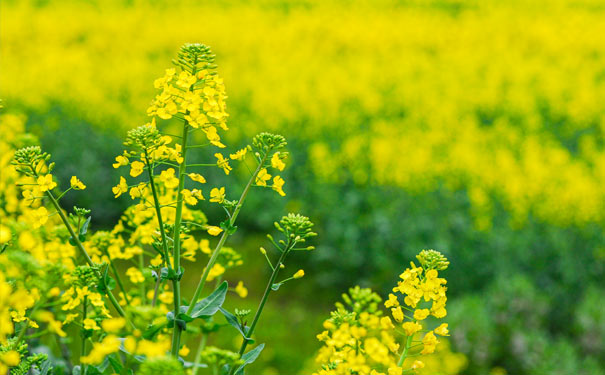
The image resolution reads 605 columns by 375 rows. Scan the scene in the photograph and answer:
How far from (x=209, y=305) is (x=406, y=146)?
525cm

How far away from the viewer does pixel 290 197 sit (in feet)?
21.2

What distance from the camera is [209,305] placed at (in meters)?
1.42

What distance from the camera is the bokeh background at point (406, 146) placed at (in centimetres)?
488

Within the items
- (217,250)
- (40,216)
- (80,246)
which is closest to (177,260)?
(217,250)

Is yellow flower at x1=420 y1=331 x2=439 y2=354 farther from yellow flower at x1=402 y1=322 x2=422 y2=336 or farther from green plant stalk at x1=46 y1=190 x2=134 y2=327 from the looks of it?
green plant stalk at x1=46 y1=190 x2=134 y2=327

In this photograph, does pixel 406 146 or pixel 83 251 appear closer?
pixel 83 251

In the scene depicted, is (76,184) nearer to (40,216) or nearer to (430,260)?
(40,216)

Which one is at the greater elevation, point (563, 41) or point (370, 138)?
point (563, 41)

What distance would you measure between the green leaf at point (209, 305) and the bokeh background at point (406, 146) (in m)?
2.98

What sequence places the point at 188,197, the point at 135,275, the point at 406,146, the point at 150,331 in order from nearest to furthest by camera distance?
the point at 150,331
the point at 188,197
the point at 135,275
the point at 406,146

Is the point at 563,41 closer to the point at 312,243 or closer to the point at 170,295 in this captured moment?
the point at 312,243

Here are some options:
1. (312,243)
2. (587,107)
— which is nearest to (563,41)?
(587,107)

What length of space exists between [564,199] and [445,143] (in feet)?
6.03

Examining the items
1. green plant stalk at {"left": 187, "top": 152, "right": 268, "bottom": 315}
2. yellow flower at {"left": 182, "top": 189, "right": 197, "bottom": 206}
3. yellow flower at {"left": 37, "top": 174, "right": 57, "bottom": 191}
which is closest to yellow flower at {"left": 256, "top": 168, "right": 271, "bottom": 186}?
green plant stalk at {"left": 187, "top": 152, "right": 268, "bottom": 315}
